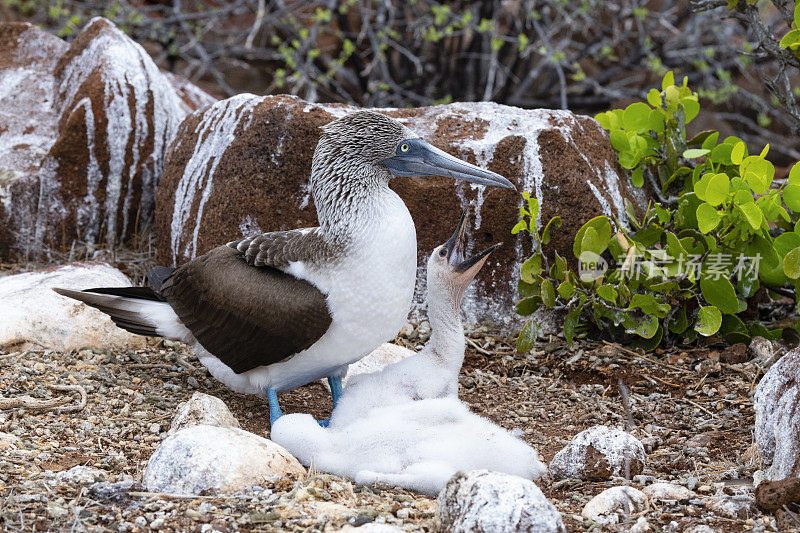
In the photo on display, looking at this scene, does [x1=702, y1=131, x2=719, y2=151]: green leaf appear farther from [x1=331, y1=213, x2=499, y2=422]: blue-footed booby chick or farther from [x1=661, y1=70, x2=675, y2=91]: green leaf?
[x1=331, y1=213, x2=499, y2=422]: blue-footed booby chick

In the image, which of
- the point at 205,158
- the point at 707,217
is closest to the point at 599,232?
the point at 707,217

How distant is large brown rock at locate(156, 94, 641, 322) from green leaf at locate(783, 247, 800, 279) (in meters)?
0.99

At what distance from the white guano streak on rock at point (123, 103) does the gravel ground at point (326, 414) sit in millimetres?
1597

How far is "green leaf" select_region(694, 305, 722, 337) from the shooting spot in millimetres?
4094

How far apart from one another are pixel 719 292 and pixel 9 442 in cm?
310

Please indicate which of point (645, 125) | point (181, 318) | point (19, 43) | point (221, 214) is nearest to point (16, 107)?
point (19, 43)

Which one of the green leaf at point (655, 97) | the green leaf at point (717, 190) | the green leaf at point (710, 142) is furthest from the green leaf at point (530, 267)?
the green leaf at point (710, 142)

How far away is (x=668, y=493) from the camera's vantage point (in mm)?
2895

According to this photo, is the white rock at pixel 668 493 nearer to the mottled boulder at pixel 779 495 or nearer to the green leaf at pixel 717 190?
the mottled boulder at pixel 779 495

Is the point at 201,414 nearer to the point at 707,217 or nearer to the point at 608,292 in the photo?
the point at 608,292

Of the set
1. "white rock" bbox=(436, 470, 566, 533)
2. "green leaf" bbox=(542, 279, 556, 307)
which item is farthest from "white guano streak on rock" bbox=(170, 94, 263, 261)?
"white rock" bbox=(436, 470, 566, 533)

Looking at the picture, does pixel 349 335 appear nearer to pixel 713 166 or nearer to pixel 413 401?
pixel 413 401

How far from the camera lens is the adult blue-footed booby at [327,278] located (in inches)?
137

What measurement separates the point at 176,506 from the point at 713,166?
126 inches
